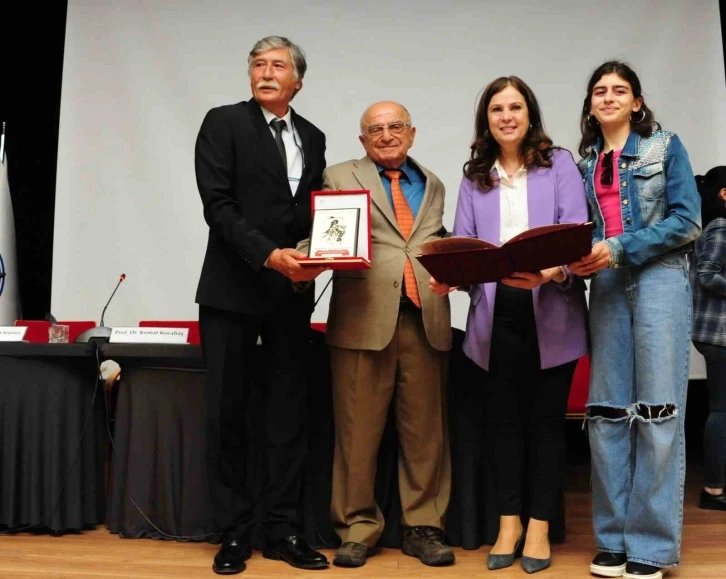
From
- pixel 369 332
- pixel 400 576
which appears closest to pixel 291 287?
pixel 369 332

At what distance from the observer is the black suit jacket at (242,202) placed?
2.46m

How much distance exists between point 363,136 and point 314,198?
0.35 meters

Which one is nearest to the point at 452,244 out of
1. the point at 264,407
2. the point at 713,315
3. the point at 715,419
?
the point at 264,407

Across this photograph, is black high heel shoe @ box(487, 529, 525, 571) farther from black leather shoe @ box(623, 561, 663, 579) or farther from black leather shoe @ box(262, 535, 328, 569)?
black leather shoe @ box(262, 535, 328, 569)

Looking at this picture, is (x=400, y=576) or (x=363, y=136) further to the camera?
(x=363, y=136)

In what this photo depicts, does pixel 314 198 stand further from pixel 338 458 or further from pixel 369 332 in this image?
pixel 338 458

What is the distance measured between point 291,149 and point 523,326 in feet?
2.99

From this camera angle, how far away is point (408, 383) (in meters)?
2.58

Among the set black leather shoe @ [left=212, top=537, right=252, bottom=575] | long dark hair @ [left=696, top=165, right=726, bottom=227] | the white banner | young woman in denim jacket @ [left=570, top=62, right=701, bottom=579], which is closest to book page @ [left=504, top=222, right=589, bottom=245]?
young woman in denim jacket @ [left=570, top=62, right=701, bottom=579]

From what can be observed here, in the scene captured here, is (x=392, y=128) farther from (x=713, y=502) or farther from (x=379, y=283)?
(x=713, y=502)

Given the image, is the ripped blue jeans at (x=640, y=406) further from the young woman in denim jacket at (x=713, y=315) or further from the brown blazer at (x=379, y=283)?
the young woman in denim jacket at (x=713, y=315)

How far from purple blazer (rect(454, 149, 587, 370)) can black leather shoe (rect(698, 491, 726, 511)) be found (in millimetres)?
1352

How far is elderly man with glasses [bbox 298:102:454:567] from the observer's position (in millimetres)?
2521

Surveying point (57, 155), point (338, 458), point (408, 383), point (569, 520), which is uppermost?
point (57, 155)
